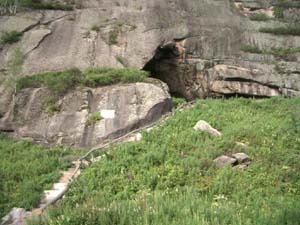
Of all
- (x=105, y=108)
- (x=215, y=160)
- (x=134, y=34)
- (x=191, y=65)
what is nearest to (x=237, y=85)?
(x=191, y=65)

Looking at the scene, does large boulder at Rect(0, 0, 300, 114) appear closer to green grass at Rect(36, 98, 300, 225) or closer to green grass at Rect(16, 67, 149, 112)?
green grass at Rect(16, 67, 149, 112)

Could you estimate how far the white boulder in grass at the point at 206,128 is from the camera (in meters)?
14.6

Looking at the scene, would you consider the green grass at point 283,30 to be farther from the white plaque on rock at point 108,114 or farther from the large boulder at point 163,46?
the white plaque on rock at point 108,114

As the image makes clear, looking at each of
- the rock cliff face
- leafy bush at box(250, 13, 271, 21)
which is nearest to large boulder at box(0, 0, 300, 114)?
the rock cliff face

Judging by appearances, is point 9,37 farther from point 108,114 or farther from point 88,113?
point 108,114

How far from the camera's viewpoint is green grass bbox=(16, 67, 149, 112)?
17.4 meters

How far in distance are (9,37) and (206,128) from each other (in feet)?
36.7

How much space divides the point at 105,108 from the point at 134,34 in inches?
255

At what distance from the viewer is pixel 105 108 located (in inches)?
654

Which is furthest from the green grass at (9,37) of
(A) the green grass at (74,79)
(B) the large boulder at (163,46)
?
(A) the green grass at (74,79)

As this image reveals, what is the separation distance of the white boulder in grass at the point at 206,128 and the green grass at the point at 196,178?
0.98 ft

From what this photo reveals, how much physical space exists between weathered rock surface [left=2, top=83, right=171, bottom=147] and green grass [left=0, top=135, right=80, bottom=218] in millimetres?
1067

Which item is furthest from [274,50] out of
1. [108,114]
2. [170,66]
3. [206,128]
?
[108,114]

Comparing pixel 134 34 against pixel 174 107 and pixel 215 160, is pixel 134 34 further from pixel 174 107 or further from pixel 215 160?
pixel 215 160
